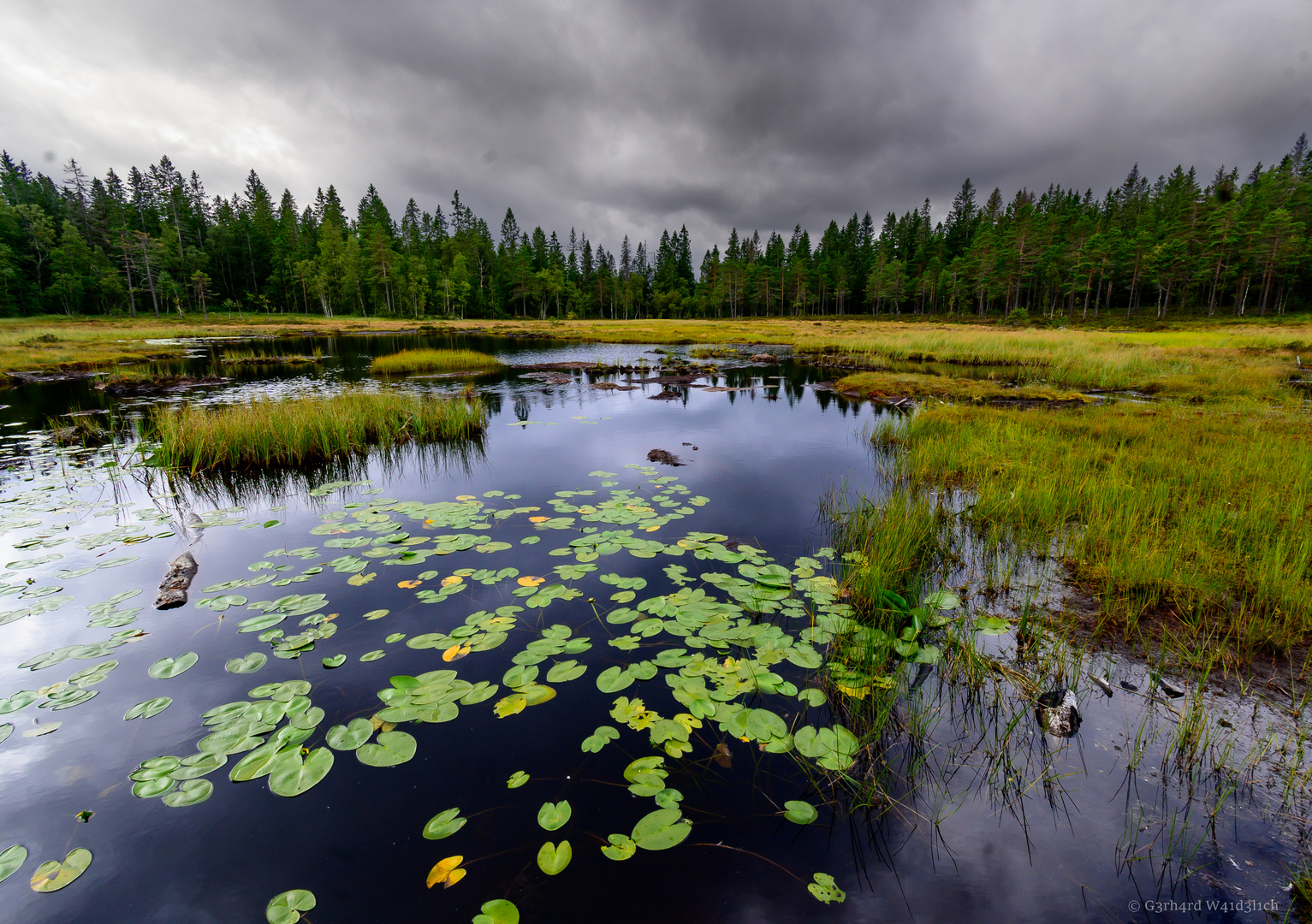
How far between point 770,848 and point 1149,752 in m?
2.56

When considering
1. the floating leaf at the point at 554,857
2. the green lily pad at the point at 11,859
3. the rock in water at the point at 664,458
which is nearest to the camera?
the green lily pad at the point at 11,859

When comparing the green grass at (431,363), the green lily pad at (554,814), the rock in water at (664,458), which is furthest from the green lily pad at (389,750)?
the green grass at (431,363)

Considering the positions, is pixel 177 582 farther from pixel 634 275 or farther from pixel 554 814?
pixel 634 275

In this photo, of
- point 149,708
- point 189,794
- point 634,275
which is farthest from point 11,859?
point 634,275

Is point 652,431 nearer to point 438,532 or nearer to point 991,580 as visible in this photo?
point 438,532

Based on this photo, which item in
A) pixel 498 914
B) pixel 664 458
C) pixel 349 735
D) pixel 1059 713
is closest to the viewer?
pixel 498 914

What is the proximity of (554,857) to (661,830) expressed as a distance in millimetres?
559

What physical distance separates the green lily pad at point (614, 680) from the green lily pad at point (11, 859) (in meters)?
2.95

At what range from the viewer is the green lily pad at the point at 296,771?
2787mm

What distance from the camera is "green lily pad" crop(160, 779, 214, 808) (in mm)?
2742

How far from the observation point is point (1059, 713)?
10.7ft

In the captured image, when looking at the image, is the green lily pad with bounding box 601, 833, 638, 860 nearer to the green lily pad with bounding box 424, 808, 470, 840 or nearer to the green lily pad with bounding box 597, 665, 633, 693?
the green lily pad with bounding box 424, 808, 470, 840

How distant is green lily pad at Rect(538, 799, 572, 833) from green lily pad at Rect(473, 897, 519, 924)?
15.4 inches

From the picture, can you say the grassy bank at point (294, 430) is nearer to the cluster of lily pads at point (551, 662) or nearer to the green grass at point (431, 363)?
the cluster of lily pads at point (551, 662)
